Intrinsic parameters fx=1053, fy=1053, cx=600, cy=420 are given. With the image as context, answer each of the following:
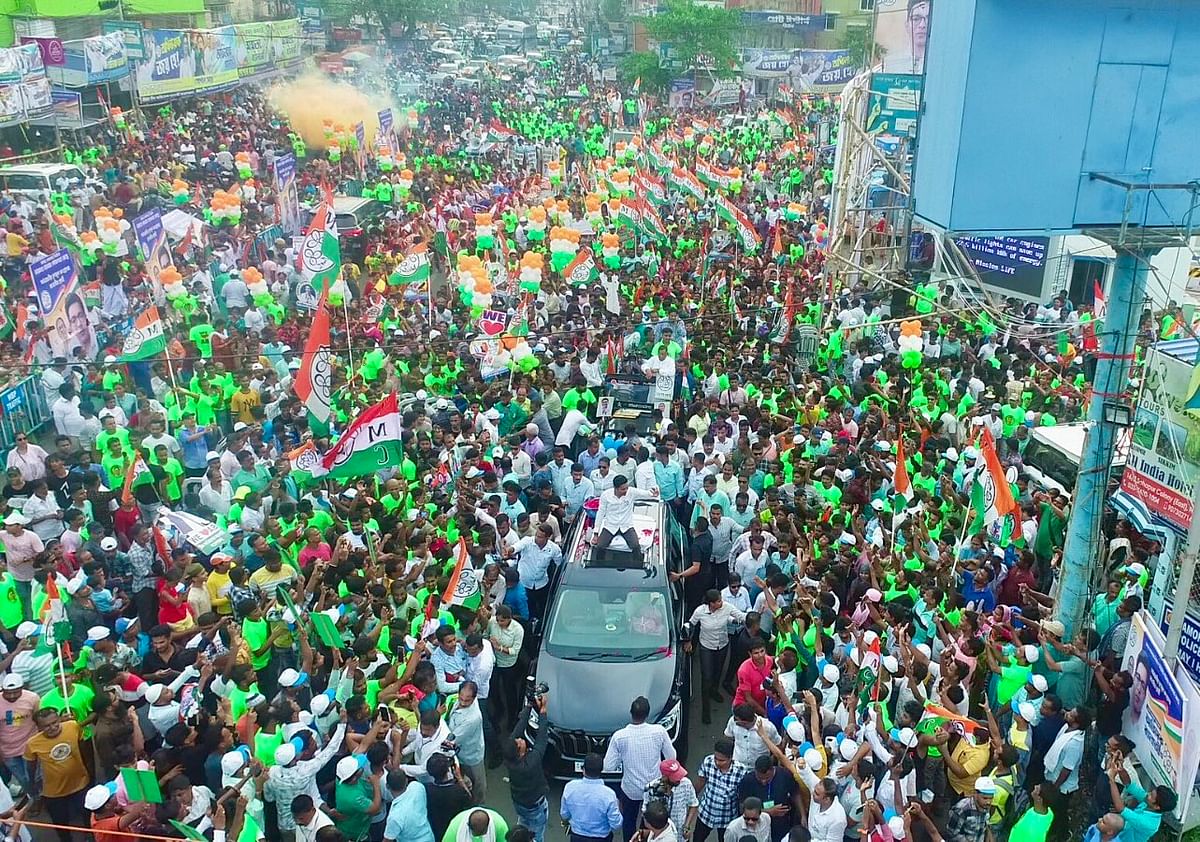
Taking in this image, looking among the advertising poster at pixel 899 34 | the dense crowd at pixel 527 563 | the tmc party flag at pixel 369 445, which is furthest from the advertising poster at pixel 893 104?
the tmc party flag at pixel 369 445

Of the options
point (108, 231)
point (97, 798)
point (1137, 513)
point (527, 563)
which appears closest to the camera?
point (97, 798)

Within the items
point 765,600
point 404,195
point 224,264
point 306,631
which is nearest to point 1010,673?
point 765,600

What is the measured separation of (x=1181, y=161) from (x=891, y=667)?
4.82 meters

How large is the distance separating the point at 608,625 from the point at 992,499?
3.57 metres

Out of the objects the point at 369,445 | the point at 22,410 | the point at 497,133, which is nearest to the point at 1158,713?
the point at 369,445

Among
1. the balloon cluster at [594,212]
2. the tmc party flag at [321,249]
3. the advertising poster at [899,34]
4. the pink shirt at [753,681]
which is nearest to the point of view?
the pink shirt at [753,681]

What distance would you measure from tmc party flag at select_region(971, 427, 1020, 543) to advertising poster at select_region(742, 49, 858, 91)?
31.5 m

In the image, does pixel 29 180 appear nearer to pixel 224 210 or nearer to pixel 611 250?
pixel 224 210

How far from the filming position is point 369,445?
9867 millimetres

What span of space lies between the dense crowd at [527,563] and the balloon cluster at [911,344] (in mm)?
73

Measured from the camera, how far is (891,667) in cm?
737

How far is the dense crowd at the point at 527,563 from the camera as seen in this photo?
6566 mm

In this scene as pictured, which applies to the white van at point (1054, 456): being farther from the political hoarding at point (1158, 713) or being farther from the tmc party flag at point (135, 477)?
the tmc party flag at point (135, 477)

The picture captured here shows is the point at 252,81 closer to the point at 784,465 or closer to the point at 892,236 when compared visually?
the point at 892,236
